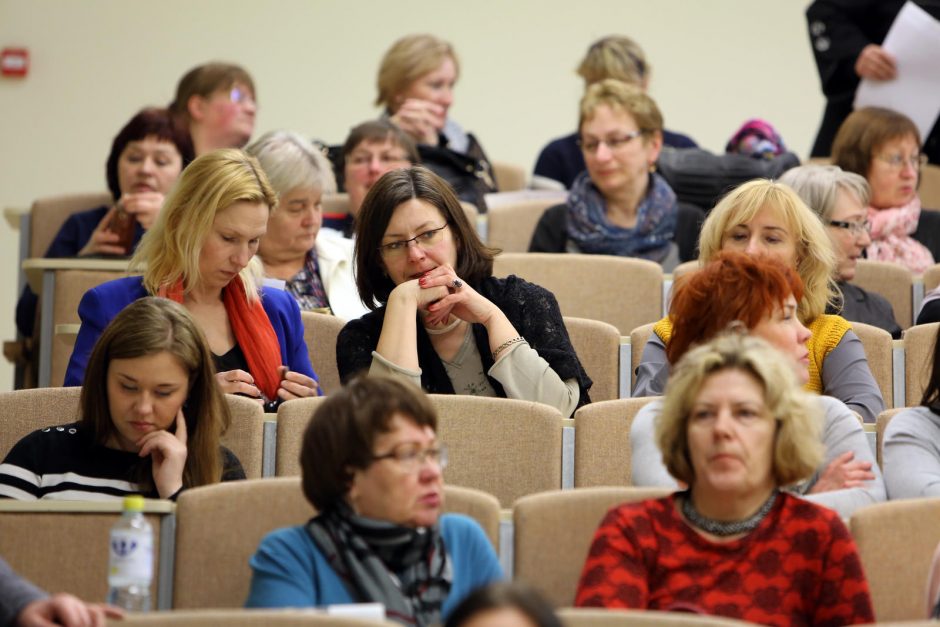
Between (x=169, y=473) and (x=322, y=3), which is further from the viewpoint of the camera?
(x=322, y=3)

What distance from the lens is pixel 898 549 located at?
246 cm

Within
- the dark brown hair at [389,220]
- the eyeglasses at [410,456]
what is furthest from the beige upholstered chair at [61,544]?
the dark brown hair at [389,220]

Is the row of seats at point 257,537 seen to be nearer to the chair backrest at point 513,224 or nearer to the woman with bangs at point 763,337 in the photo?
the woman with bangs at point 763,337

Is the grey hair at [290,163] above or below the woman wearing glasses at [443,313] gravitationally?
above

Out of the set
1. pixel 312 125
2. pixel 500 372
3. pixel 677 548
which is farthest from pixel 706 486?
pixel 312 125

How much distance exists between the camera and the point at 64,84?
7070 mm

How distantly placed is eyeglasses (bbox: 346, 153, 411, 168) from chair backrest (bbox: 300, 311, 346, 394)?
918 millimetres

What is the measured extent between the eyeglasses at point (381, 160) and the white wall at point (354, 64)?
2.55 meters

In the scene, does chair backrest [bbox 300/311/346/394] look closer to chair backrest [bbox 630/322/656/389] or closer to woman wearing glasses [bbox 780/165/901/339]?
chair backrest [bbox 630/322/656/389]

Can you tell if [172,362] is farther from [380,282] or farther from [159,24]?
[159,24]

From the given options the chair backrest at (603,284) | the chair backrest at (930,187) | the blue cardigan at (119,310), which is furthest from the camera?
the chair backrest at (930,187)

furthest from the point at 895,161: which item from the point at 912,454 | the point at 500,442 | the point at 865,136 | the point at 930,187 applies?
the point at 500,442

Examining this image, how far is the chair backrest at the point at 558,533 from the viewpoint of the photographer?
8.07 feet

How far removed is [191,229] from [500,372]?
0.77m
